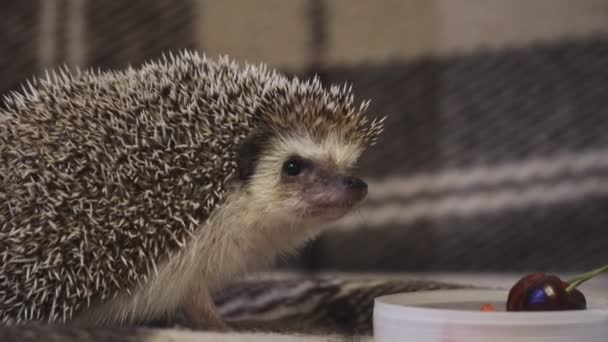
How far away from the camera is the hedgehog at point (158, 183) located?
4.18ft

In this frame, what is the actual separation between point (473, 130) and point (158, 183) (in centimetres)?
116

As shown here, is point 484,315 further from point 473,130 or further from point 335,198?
point 473,130

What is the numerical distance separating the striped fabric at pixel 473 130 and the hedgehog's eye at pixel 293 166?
0.71 meters

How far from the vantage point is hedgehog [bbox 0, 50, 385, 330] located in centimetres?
128

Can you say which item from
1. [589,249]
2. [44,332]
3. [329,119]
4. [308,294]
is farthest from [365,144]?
[589,249]

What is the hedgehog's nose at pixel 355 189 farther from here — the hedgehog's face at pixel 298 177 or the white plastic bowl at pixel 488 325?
the white plastic bowl at pixel 488 325

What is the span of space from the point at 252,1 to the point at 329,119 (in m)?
0.72

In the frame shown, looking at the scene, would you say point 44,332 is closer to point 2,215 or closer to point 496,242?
point 2,215

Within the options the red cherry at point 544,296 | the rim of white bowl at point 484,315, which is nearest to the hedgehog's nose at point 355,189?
the rim of white bowl at point 484,315

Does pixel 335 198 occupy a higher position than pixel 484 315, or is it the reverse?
pixel 335 198

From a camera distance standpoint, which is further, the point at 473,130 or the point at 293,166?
the point at 473,130

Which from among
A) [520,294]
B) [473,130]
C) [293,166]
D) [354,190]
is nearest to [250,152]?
[293,166]

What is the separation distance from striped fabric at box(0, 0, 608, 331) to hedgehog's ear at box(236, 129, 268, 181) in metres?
0.74

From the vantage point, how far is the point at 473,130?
2.23m
